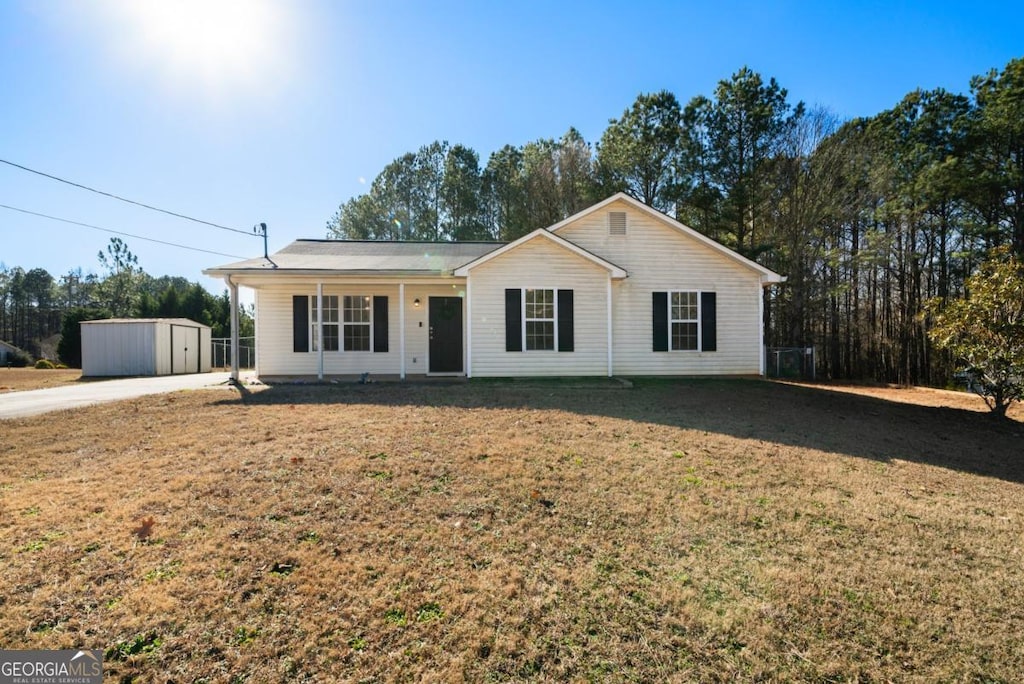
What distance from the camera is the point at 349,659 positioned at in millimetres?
2127

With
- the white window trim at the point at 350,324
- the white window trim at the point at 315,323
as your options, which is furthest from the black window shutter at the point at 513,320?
the white window trim at the point at 315,323

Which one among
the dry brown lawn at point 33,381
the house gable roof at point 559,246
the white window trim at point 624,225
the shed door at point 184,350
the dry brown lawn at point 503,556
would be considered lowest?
the dry brown lawn at point 503,556

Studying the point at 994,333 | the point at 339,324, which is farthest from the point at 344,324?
the point at 994,333

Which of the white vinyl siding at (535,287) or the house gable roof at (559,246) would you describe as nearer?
the house gable roof at (559,246)

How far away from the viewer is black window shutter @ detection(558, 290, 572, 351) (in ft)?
38.6

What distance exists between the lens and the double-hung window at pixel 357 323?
12664 millimetres

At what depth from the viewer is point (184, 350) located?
19672mm

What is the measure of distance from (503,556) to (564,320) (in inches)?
359

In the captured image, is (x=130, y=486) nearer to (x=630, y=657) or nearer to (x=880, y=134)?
(x=630, y=657)

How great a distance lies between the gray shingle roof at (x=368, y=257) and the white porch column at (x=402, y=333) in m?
0.67

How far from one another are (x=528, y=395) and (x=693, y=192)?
15.7m

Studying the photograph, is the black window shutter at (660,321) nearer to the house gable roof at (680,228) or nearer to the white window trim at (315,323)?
the house gable roof at (680,228)

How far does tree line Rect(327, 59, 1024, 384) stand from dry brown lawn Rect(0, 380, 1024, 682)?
15989 mm

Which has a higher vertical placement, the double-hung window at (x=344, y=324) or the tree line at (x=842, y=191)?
the tree line at (x=842, y=191)
